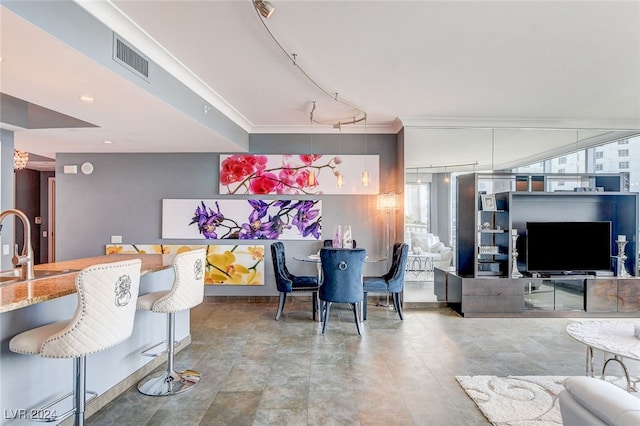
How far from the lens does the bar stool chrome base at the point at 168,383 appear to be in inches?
109

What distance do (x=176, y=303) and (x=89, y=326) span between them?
35.5 inches

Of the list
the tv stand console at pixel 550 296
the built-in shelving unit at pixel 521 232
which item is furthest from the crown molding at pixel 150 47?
the tv stand console at pixel 550 296

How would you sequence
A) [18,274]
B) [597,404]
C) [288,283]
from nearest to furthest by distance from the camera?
[597,404]
[18,274]
[288,283]

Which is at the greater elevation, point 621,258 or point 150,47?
point 150,47

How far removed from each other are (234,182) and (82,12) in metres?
3.52

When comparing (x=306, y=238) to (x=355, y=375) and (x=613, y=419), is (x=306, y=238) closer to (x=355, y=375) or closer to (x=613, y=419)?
(x=355, y=375)

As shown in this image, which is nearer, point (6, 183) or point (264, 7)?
point (264, 7)

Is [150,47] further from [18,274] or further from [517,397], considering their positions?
[517,397]

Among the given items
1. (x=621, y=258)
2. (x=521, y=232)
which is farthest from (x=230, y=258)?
(x=621, y=258)

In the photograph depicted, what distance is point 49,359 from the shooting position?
7.05 ft

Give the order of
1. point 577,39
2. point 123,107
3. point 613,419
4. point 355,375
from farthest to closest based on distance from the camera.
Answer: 1. point 123,107
2. point 355,375
3. point 577,39
4. point 613,419

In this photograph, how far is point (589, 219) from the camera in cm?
524

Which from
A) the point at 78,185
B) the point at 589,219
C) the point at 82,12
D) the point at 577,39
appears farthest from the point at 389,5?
the point at 78,185

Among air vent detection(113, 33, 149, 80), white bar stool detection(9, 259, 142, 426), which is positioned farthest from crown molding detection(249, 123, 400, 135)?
white bar stool detection(9, 259, 142, 426)
